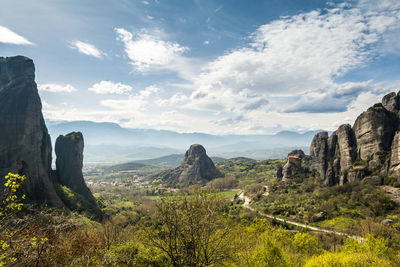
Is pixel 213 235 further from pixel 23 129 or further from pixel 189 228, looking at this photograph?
pixel 23 129

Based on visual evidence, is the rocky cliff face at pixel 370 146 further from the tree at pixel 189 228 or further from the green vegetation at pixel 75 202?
the green vegetation at pixel 75 202

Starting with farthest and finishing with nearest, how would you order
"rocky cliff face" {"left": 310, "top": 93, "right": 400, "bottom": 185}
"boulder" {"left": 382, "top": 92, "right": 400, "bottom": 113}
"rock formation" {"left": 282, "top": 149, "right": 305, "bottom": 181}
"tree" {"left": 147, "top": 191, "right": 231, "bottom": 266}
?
"rock formation" {"left": 282, "top": 149, "right": 305, "bottom": 181} < "boulder" {"left": 382, "top": 92, "right": 400, "bottom": 113} < "rocky cliff face" {"left": 310, "top": 93, "right": 400, "bottom": 185} < "tree" {"left": 147, "top": 191, "right": 231, "bottom": 266}

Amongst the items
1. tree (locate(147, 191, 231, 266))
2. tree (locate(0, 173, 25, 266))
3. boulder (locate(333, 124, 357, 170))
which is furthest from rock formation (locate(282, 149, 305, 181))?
tree (locate(0, 173, 25, 266))

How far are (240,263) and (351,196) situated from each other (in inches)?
2480

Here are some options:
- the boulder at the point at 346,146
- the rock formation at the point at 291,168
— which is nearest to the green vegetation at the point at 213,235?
the boulder at the point at 346,146

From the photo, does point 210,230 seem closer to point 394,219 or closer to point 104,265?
point 104,265

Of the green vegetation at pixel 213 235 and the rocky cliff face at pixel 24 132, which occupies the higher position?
the rocky cliff face at pixel 24 132

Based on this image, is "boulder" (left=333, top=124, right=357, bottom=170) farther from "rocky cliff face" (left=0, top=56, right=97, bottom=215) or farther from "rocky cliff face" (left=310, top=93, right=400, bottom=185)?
"rocky cliff face" (left=0, top=56, right=97, bottom=215)

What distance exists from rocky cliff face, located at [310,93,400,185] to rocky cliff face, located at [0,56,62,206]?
359 ft

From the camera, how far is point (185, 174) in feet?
634

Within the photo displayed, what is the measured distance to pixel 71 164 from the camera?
96750mm

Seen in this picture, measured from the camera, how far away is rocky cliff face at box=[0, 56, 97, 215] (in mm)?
66250

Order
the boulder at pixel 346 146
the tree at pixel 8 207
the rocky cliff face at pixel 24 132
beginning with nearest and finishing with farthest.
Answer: the tree at pixel 8 207
the rocky cliff face at pixel 24 132
the boulder at pixel 346 146

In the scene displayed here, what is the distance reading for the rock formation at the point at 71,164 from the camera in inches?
3703
